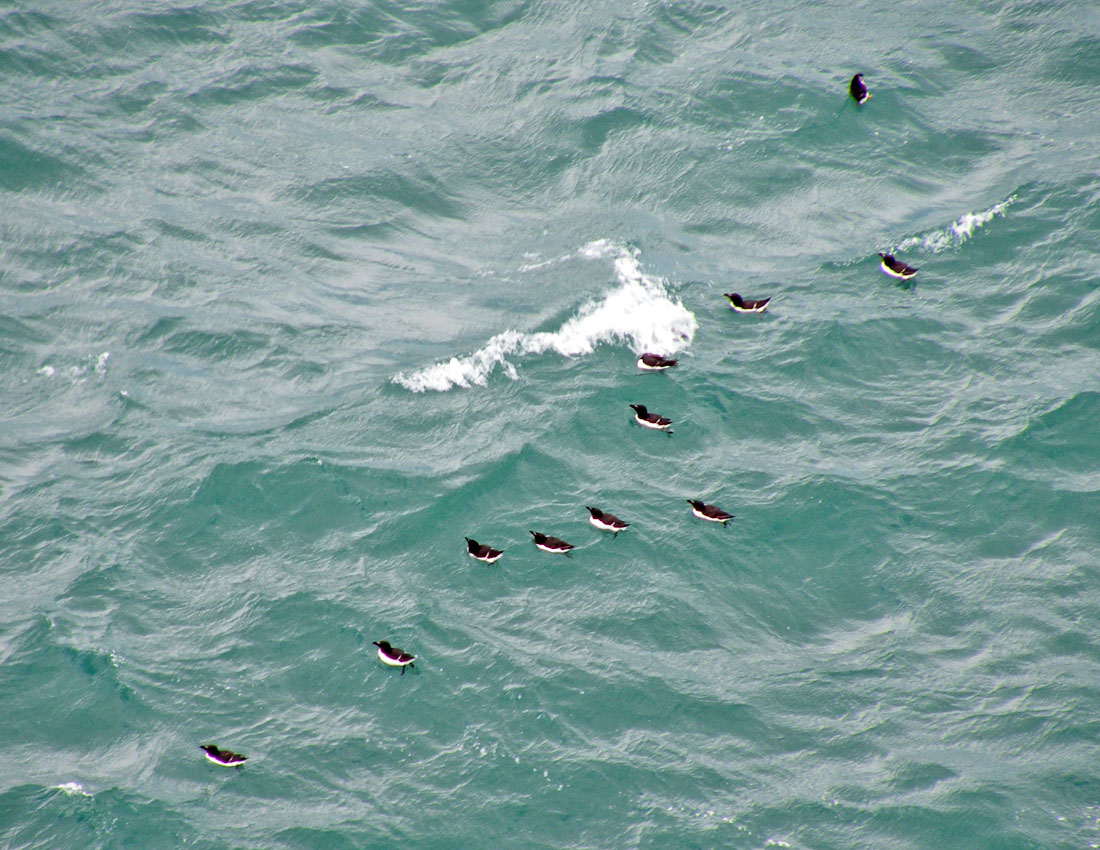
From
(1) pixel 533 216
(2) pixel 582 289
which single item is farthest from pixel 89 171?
(2) pixel 582 289

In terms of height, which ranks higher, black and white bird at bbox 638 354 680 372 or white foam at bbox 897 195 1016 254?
white foam at bbox 897 195 1016 254

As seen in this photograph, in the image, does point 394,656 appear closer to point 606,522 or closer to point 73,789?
point 606,522

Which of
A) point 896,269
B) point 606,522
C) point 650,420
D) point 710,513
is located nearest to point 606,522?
point 606,522

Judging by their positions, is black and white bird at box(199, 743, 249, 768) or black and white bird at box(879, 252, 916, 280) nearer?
black and white bird at box(199, 743, 249, 768)

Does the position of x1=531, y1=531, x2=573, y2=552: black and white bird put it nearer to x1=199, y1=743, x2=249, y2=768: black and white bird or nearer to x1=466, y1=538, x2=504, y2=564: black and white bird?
x1=466, y1=538, x2=504, y2=564: black and white bird

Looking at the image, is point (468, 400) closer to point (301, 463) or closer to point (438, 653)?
point (301, 463)

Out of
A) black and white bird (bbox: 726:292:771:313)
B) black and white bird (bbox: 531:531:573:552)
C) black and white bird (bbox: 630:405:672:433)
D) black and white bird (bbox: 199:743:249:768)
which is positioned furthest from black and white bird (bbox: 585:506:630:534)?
black and white bird (bbox: 199:743:249:768)
